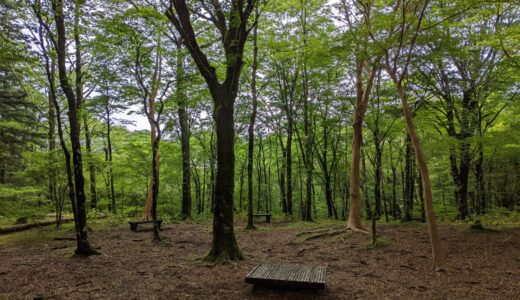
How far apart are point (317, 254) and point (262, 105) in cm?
1173

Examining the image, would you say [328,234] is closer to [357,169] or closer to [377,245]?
[377,245]

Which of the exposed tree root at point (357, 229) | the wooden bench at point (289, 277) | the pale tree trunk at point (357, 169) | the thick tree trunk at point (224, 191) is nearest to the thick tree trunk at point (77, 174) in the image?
the thick tree trunk at point (224, 191)

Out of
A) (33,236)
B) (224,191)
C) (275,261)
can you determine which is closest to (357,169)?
(275,261)

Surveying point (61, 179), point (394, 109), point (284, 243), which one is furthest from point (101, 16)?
point (394, 109)

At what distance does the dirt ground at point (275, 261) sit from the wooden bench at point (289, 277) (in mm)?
221

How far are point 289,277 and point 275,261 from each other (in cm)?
239

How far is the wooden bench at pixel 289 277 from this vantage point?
3.88m

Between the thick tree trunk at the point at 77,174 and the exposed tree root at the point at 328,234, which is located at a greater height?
the thick tree trunk at the point at 77,174

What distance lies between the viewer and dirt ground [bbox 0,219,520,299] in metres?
4.26

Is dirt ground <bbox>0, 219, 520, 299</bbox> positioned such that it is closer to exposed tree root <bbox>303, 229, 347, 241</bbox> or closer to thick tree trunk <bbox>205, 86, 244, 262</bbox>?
exposed tree root <bbox>303, 229, 347, 241</bbox>

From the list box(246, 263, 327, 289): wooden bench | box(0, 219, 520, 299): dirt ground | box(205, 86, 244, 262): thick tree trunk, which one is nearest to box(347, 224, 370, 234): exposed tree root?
box(0, 219, 520, 299): dirt ground

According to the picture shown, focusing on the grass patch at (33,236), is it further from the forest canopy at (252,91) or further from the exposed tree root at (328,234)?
the exposed tree root at (328,234)

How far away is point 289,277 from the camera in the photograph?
13.4 ft

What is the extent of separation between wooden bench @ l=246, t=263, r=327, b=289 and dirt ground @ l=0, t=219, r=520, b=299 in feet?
0.72
